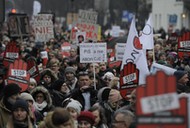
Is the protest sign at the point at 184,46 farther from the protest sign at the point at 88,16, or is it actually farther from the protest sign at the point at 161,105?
the protest sign at the point at 161,105

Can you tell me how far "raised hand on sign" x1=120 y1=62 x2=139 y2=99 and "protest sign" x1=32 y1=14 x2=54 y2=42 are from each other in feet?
47.6

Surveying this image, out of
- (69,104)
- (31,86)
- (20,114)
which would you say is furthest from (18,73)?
(20,114)

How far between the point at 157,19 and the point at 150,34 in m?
55.2

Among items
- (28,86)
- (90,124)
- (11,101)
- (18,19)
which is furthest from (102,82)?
(18,19)

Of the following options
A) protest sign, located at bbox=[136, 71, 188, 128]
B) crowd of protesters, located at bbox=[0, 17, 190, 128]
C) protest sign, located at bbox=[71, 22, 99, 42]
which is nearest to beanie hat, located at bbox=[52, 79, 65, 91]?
crowd of protesters, located at bbox=[0, 17, 190, 128]

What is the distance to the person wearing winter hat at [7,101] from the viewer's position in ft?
31.9

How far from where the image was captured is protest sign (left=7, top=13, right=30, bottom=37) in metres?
27.8

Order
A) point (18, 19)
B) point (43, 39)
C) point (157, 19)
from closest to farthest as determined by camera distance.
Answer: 1. point (43, 39)
2. point (18, 19)
3. point (157, 19)

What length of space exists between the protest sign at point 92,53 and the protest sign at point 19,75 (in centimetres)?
430

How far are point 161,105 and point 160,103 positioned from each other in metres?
0.02

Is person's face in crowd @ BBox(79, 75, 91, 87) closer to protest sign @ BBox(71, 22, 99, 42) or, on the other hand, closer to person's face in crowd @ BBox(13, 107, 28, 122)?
person's face in crowd @ BBox(13, 107, 28, 122)

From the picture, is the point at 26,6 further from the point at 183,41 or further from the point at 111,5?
the point at 183,41

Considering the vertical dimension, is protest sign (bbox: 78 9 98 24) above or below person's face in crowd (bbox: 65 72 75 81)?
above

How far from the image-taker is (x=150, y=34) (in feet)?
57.3
